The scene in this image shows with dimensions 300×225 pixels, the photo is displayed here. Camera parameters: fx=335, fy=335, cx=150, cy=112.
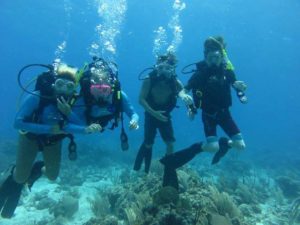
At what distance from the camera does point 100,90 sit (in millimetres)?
7195

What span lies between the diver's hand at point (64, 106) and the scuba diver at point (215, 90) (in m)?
3.50

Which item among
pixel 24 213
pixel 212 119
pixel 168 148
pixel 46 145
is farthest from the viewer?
pixel 24 213

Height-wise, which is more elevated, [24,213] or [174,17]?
[174,17]

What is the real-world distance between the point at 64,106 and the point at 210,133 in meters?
4.11

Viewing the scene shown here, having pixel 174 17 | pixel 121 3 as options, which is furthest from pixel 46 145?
pixel 174 17

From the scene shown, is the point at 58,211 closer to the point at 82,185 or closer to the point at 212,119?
the point at 82,185

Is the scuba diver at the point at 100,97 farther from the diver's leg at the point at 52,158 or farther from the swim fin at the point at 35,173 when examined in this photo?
the swim fin at the point at 35,173

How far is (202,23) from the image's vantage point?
209 ft

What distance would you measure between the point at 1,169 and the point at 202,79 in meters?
12.0

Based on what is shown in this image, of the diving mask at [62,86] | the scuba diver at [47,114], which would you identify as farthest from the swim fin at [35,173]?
the diving mask at [62,86]

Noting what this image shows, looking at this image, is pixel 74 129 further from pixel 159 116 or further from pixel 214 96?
pixel 214 96

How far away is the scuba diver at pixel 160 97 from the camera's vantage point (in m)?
9.70

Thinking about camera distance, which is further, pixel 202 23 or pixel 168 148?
pixel 202 23

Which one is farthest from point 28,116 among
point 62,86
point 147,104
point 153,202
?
point 147,104
